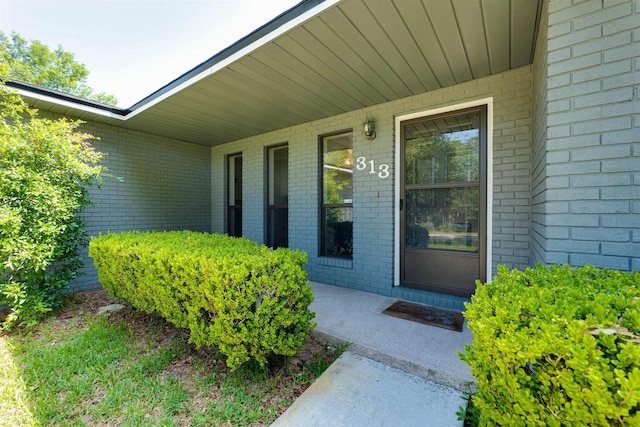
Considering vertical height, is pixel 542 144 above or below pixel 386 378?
above

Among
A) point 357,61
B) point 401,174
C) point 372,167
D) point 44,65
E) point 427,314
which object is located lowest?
point 427,314

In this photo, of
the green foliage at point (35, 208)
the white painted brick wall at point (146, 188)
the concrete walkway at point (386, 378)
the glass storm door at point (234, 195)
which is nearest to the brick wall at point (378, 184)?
the glass storm door at point (234, 195)

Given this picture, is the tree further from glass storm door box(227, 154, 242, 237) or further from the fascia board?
the fascia board

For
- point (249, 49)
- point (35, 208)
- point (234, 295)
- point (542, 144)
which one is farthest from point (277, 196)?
point (542, 144)

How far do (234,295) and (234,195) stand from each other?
4432 mm

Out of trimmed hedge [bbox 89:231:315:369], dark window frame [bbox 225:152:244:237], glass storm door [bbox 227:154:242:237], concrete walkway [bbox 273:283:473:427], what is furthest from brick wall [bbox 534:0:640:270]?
dark window frame [bbox 225:152:244:237]

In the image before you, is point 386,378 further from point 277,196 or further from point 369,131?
point 277,196

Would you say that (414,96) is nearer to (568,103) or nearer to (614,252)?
(568,103)

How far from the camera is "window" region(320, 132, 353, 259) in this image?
4.19 metres

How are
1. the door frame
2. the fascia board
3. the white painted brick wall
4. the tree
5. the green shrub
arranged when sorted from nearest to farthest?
the green shrub, the fascia board, the door frame, the white painted brick wall, the tree

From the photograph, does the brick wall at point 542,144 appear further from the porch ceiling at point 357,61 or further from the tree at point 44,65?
the tree at point 44,65

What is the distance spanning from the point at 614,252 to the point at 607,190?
35cm

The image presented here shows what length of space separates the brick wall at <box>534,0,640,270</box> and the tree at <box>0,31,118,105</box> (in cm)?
1631

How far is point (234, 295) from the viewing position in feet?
5.79
